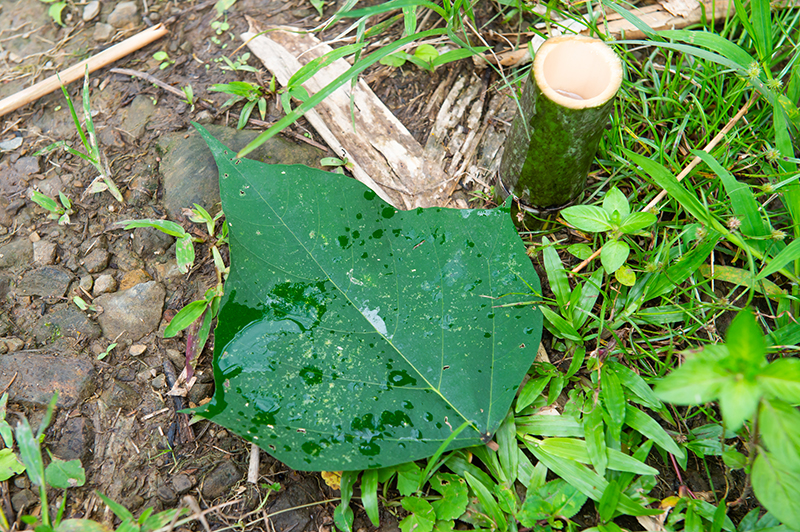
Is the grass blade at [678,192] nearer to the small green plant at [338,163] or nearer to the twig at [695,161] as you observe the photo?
the twig at [695,161]

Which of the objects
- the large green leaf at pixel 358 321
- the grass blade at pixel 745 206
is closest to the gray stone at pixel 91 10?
the large green leaf at pixel 358 321

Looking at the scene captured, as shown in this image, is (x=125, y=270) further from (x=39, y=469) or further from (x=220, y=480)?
(x=220, y=480)

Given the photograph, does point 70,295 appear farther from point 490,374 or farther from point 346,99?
point 490,374

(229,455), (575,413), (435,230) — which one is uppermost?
(435,230)

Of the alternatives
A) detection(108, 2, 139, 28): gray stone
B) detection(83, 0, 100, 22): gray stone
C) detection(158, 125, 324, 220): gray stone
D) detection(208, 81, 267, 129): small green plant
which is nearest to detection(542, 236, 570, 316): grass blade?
detection(158, 125, 324, 220): gray stone

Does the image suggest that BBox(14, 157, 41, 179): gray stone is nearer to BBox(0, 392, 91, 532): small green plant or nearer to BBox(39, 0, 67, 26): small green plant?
BBox(39, 0, 67, 26): small green plant

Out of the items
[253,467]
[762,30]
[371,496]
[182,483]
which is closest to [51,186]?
[182,483]

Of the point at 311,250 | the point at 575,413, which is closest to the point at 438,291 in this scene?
the point at 311,250
